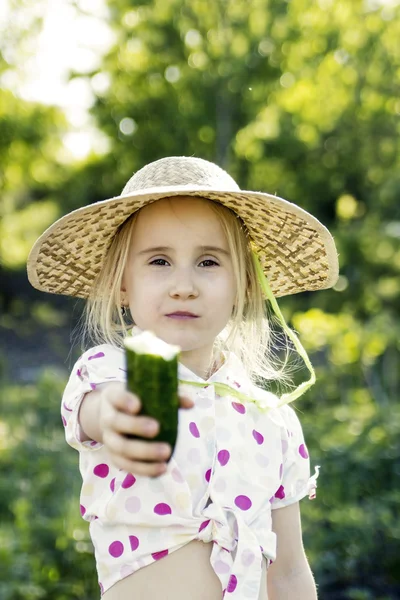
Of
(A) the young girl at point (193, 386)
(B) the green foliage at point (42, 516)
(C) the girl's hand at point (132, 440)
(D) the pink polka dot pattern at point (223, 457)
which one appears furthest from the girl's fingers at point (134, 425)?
(B) the green foliage at point (42, 516)

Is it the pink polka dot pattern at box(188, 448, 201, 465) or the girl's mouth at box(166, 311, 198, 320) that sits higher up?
the girl's mouth at box(166, 311, 198, 320)

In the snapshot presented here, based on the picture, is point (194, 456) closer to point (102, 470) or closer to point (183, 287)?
point (102, 470)

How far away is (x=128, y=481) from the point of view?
1.89m

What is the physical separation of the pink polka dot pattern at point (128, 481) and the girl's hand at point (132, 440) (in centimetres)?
A: 63

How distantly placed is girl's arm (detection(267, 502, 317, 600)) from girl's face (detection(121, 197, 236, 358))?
1.83 feet

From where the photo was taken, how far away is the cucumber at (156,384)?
4.01 ft

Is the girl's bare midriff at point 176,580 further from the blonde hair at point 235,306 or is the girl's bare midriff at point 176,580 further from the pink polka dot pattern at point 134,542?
the blonde hair at point 235,306

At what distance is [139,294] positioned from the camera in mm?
2000

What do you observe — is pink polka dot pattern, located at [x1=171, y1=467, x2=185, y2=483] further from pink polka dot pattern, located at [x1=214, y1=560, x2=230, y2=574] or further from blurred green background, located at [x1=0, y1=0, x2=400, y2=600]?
blurred green background, located at [x1=0, y1=0, x2=400, y2=600]

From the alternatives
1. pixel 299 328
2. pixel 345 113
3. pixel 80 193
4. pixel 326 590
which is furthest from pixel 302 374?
pixel 80 193

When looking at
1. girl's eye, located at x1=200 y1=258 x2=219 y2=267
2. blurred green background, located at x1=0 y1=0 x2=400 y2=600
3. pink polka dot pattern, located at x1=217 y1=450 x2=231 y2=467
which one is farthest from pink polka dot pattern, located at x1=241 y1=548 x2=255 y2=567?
blurred green background, located at x1=0 y1=0 x2=400 y2=600

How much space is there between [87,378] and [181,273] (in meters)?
0.34

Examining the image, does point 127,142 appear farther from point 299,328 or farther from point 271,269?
point 271,269

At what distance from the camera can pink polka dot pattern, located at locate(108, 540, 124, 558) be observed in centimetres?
190
